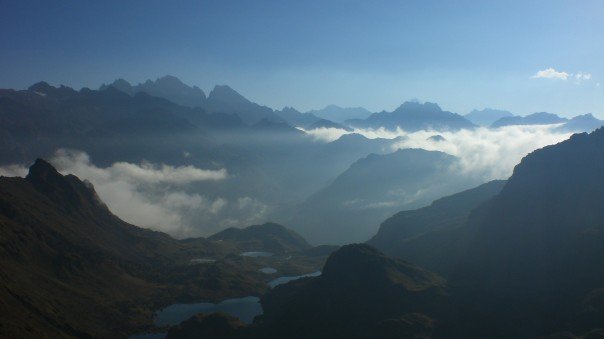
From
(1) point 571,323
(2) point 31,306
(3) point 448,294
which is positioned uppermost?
(2) point 31,306

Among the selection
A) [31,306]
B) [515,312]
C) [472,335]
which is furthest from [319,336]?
[31,306]

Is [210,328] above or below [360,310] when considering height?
above

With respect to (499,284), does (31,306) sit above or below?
above

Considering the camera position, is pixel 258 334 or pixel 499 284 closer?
pixel 258 334

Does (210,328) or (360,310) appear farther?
(210,328)

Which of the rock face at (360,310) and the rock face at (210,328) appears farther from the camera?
the rock face at (210,328)

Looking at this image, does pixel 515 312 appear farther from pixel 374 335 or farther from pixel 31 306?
pixel 31 306

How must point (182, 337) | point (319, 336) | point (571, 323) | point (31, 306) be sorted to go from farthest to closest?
point (31, 306), point (182, 337), point (319, 336), point (571, 323)

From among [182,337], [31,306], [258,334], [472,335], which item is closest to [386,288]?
[472,335]

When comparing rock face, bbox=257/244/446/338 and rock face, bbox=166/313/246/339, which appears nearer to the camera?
rock face, bbox=257/244/446/338

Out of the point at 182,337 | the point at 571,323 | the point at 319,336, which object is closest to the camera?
the point at 571,323
